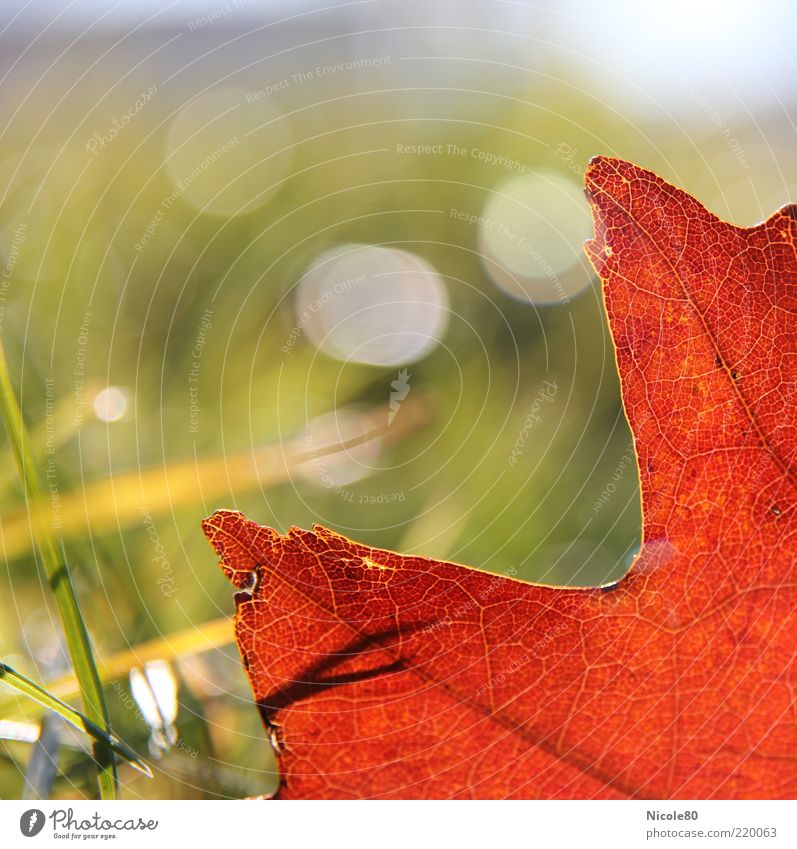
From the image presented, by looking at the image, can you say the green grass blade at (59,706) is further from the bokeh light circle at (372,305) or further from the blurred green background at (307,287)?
the bokeh light circle at (372,305)

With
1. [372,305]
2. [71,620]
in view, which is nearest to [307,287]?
[372,305]

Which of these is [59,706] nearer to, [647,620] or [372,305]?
[647,620]

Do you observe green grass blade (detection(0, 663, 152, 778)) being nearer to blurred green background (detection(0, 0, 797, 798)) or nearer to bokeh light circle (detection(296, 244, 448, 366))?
blurred green background (detection(0, 0, 797, 798))

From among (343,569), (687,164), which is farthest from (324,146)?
(343,569)

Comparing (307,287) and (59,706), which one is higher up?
(307,287)

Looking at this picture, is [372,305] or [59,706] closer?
[59,706]

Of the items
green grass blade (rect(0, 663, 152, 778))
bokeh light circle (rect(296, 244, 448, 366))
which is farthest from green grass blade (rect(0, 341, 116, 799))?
bokeh light circle (rect(296, 244, 448, 366))

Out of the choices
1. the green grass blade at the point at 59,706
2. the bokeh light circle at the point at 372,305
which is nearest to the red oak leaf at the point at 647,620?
the green grass blade at the point at 59,706
